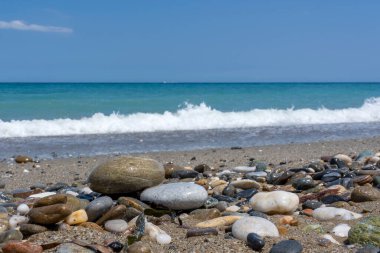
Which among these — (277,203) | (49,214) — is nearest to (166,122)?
(277,203)

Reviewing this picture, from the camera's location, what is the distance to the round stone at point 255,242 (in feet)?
12.2

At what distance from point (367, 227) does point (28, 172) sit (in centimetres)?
601

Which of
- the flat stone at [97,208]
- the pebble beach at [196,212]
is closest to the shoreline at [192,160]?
the pebble beach at [196,212]

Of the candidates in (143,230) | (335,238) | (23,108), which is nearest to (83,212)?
(143,230)

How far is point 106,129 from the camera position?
16000 millimetres

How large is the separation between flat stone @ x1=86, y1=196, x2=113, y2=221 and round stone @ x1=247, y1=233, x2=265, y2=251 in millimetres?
1285

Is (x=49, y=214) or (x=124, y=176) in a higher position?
(x=124, y=176)

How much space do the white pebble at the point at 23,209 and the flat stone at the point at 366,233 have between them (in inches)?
108

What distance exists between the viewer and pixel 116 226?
4230 mm

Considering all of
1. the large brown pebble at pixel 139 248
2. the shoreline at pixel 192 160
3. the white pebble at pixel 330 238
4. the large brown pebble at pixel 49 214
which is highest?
the large brown pebble at pixel 49 214

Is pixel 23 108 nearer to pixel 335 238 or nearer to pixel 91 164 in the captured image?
pixel 91 164

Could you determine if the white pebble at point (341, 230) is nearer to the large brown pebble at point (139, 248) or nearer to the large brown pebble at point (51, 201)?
the large brown pebble at point (139, 248)

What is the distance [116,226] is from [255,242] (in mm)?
1134

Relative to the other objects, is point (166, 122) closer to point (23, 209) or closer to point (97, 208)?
point (23, 209)
